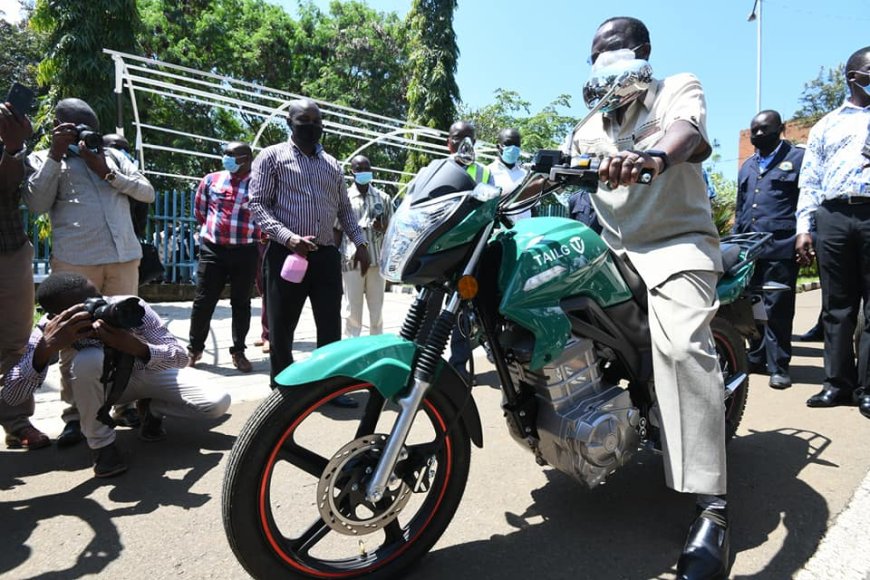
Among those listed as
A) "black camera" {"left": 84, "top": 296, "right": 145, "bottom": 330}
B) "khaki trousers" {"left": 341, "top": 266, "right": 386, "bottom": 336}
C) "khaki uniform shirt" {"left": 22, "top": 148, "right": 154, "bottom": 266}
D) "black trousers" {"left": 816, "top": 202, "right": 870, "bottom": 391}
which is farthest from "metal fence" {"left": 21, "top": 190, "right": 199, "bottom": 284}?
"black trousers" {"left": 816, "top": 202, "right": 870, "bottom": 391}

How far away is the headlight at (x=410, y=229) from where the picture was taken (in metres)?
1.88

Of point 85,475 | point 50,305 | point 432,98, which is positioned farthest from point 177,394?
point 432,98

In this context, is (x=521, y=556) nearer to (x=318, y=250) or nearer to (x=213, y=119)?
(x=318, y=250)

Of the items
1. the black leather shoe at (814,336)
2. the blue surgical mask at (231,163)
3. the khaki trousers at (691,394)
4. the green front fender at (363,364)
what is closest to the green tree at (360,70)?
the blue surgical mask at (231,163)

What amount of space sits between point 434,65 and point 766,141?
1710cm

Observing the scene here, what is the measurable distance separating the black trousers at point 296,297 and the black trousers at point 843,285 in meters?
3.31

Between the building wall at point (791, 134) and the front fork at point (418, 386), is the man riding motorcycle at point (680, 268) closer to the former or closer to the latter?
the front fork at point (418, 386)

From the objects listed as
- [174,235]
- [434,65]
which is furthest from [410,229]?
[434,65]

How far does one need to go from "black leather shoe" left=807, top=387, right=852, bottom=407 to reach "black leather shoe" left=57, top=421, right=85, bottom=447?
456 centimetres

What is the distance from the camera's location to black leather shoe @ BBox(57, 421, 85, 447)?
3141 mm

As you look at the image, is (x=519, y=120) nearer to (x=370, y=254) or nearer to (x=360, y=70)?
(x=360, y=70)

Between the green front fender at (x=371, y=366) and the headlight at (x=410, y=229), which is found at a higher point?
the headlight at (x=410, y=229)

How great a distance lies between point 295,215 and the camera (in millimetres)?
3770

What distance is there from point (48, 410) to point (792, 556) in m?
4.07
